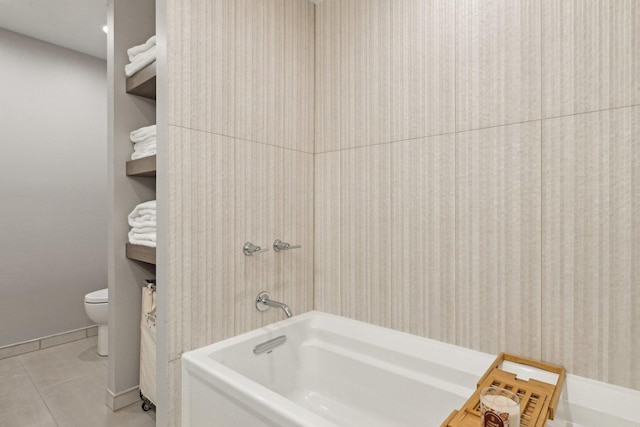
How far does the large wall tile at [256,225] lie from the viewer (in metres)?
1.55

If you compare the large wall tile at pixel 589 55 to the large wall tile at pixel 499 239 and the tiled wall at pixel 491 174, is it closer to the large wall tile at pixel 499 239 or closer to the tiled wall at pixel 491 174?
the tiled wall at pixel 491 174

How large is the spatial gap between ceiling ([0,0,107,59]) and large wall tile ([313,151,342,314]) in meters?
2.03

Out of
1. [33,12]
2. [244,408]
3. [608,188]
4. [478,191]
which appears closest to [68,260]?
[33,12]

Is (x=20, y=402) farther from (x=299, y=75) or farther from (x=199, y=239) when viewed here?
(x=299, y=75)

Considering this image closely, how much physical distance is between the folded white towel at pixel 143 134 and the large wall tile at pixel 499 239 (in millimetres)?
1588

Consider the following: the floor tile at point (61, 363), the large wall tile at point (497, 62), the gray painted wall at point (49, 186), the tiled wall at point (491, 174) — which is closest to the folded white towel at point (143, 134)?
the tiled wall at point (491, 174)

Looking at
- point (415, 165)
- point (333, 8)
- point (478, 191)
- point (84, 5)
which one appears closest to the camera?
point (478, 191)

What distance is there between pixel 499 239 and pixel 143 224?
1.78m

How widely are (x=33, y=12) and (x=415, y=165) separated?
9.77ft

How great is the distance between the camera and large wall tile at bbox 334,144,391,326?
64.9 inches

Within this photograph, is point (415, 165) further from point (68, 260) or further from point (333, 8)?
point (68, 260)

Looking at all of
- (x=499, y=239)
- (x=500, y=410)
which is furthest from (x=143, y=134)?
(x=500, y=410)

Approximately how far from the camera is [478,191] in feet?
4.46

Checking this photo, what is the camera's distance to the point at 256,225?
5.32ft
